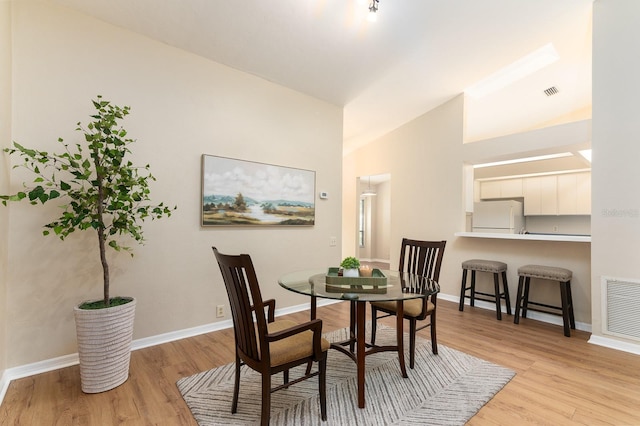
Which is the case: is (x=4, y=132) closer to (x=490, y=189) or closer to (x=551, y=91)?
(x=551, y=91)

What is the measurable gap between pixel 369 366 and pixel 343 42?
3.09 m

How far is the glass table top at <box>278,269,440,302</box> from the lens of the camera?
1874 millimetres

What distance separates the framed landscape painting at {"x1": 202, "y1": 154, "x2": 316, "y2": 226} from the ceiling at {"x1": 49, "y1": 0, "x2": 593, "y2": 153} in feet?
3.58

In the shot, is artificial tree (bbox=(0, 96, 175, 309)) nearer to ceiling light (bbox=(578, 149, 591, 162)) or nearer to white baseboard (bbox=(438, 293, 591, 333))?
white baseboard (bbox=(438, 293, 591, 333))

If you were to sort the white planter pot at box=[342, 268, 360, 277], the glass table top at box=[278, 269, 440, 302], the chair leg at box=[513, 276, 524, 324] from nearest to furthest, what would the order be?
the glass table top at box=[278, 269, 440, 302] < the white planter pot at box=[342, 268, 360, 277] < the chair leg at box=[513, 276, 524, 324]

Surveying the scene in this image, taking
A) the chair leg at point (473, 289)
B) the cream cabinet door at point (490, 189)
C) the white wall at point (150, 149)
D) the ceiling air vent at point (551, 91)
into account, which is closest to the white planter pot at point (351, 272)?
the white wall at point (150, 149)

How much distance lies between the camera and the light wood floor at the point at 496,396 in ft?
5.93

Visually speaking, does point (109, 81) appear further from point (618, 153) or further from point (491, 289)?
point (491, 289)

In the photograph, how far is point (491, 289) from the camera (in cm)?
415

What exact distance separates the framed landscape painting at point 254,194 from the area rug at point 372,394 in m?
1.53

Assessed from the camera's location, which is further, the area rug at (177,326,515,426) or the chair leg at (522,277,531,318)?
the chair leg at (522,277,531,318)

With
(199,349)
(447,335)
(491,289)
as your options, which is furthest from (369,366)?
(491,289)

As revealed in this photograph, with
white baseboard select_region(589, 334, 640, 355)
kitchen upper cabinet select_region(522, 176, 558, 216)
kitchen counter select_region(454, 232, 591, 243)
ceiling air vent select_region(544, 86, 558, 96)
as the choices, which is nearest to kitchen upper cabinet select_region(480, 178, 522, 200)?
kitchen upper cabinet select_region(522, 176, 558, 216)

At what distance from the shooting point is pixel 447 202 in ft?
15.0
